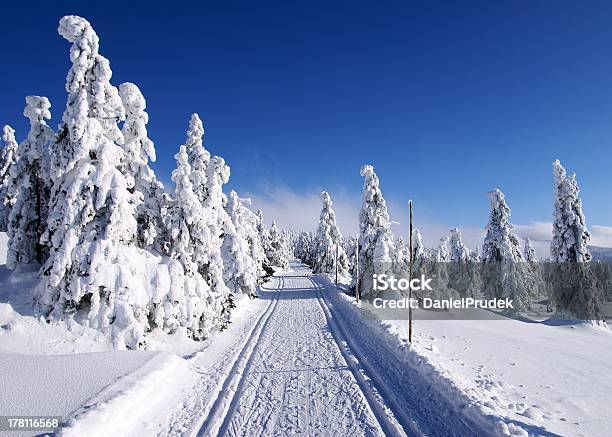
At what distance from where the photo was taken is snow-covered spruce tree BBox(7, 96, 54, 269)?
14.9m

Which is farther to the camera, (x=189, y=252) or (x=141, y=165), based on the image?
(x=189, y=252)

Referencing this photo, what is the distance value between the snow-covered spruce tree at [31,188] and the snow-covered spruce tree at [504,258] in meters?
39.2

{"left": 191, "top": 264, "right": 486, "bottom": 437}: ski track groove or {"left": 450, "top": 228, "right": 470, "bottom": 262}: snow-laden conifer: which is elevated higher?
{"left": 450, "top": 228, "right": 470, "bottom": 262}: snow-laden conifer

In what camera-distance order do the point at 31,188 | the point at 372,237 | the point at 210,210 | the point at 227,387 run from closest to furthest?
1. the point at 227,387
2. the point at 31,188
3. the point at 210,210
4. the point at 372,237

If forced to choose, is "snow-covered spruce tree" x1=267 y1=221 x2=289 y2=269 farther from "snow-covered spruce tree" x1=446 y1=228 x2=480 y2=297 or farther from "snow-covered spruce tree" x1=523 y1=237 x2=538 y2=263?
"snow-covered spruce tree" x1=523 y1=237 x2=538 y2=263

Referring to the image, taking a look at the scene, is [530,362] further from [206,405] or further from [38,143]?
[38,143]

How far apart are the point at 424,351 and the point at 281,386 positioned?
563cm

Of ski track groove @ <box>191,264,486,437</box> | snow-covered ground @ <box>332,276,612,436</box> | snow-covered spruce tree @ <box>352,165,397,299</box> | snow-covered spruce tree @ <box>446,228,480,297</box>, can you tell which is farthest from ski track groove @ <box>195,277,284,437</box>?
snow-covered spruce tree @ <box>446,228,480,297</box>

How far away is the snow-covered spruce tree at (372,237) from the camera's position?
32.2m

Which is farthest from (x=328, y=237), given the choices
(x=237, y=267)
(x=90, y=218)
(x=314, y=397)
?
(x=314, y=397)

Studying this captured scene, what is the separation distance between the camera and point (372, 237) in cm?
3388

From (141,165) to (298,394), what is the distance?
1184cm

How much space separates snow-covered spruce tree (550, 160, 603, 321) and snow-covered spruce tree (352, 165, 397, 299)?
15.6 meters

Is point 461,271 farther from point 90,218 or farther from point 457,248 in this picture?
point 90,218
